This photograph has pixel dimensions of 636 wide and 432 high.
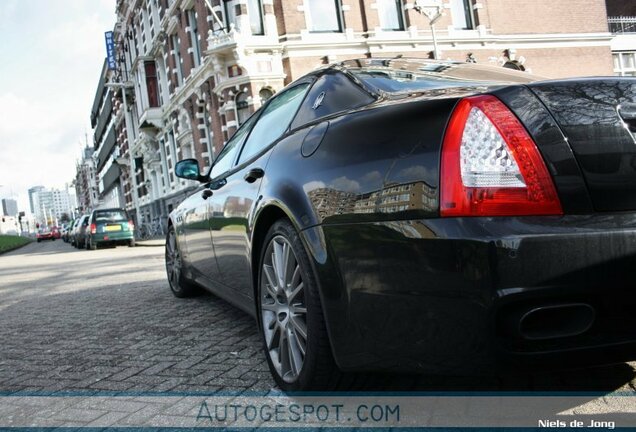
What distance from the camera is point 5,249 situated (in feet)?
105

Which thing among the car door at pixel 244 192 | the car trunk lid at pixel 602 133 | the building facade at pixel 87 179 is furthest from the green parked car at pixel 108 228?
the building facade at pixel 87 179

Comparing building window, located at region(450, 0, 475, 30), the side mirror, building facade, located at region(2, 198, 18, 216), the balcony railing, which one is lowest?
the side mirror

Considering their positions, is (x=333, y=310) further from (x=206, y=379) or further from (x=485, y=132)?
(x=206, y=379)

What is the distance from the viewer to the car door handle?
9.01ft

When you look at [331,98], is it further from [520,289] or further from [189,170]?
[189,170]

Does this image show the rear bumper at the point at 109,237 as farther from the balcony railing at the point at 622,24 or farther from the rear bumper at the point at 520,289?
the balcony railing at the point at 622,24

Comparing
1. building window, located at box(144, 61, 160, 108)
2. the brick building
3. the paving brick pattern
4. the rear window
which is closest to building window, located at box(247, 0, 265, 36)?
the brick building

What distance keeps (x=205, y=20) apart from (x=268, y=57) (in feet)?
13.1

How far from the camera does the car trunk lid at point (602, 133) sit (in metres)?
1.64

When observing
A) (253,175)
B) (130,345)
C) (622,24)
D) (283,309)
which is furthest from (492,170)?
(622,24)

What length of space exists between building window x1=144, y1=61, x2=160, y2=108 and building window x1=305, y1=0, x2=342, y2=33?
14.8 metres

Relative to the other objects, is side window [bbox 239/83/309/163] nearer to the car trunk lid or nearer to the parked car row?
the car trunk lid

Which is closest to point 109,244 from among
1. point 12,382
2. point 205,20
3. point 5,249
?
point 205,20

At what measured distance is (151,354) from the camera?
3.26 m
